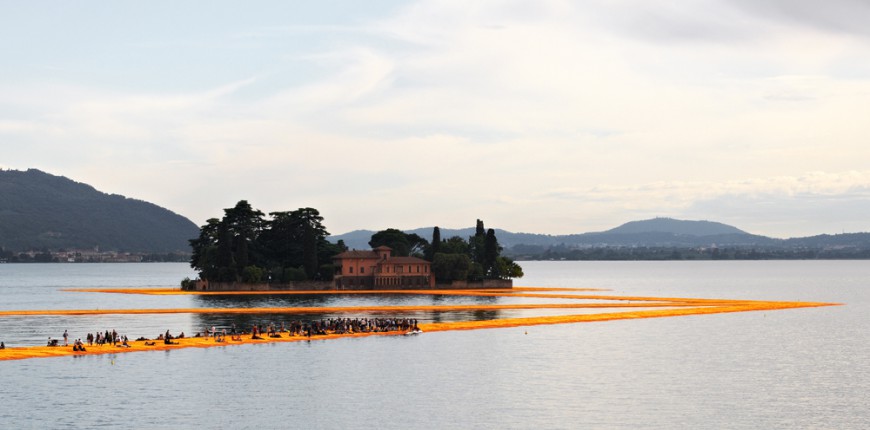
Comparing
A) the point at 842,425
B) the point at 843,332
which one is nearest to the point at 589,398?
the point at 842,425

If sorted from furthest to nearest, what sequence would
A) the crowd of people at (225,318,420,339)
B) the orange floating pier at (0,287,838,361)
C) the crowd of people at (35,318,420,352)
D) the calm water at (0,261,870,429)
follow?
1. the crowd of people at (225,318,420,339)
2. the crowd of people at (35,318,420,352)
3. the orange floating pier at (0,287,838,361)
4. the calm water at (0,261,870,429)

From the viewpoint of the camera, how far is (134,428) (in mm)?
58188

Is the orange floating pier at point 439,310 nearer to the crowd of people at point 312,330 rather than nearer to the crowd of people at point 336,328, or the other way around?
the crowd of people at point 312,330

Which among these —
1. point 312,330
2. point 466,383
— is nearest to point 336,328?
point 312,330

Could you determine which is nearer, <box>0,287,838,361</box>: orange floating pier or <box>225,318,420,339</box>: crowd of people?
<box>0,287,838,361</box>: orange floating pier

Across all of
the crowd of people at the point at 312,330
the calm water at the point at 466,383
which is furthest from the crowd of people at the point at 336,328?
the calm water at the point at 466,383

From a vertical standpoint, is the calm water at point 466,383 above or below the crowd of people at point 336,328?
below

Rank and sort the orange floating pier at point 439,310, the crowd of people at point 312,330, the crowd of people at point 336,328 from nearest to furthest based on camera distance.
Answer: the orange floating pier at point 439,310, the crowd of people at point 312,330, the crowd of people at point 336,328

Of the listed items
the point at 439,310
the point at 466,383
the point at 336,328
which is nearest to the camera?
the point at 466,383

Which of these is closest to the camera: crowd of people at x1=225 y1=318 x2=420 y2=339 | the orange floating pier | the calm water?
the calm water

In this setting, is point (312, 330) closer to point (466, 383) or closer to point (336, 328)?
point (336, 328)

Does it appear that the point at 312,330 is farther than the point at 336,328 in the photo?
No

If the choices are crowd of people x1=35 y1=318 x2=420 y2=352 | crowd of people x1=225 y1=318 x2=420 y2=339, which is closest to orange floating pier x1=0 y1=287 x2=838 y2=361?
crowd of people x1=35 y1=318 x2=420 y2=352

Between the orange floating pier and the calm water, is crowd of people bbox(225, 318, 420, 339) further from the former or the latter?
the calm water
